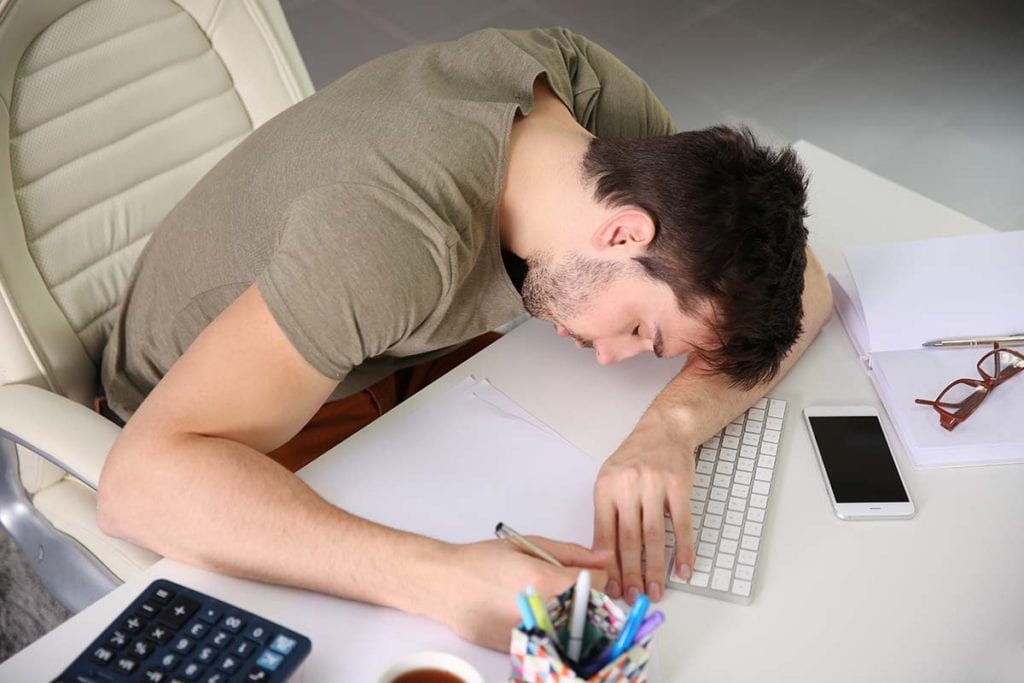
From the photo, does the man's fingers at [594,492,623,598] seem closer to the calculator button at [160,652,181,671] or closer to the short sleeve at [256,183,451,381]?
the short sleeve at [256,183,451,381]

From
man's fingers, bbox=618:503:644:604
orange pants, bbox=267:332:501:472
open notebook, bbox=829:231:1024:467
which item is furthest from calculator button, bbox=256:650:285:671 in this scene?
open notebook, bbox=829:231:1024:467

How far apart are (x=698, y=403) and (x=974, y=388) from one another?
0.35 meters

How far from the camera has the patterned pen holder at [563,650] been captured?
2.77 feet

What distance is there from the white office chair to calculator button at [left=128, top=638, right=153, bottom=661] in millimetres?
330

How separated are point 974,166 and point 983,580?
2.20m

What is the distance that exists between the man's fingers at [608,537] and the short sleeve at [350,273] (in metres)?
0.30

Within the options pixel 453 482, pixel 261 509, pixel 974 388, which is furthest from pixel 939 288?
pixel 261 509

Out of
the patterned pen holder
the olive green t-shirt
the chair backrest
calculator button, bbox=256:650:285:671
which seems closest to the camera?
the patterned pen holder

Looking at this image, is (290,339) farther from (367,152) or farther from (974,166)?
(974,166)

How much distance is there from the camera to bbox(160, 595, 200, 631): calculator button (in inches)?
38.3

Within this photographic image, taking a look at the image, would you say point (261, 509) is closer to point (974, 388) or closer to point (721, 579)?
point (721, 579)

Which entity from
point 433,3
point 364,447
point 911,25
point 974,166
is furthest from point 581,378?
point 911,25

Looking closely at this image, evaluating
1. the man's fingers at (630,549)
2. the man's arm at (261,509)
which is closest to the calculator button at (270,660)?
the man's arm at (261,509)

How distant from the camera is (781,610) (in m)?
1.09
